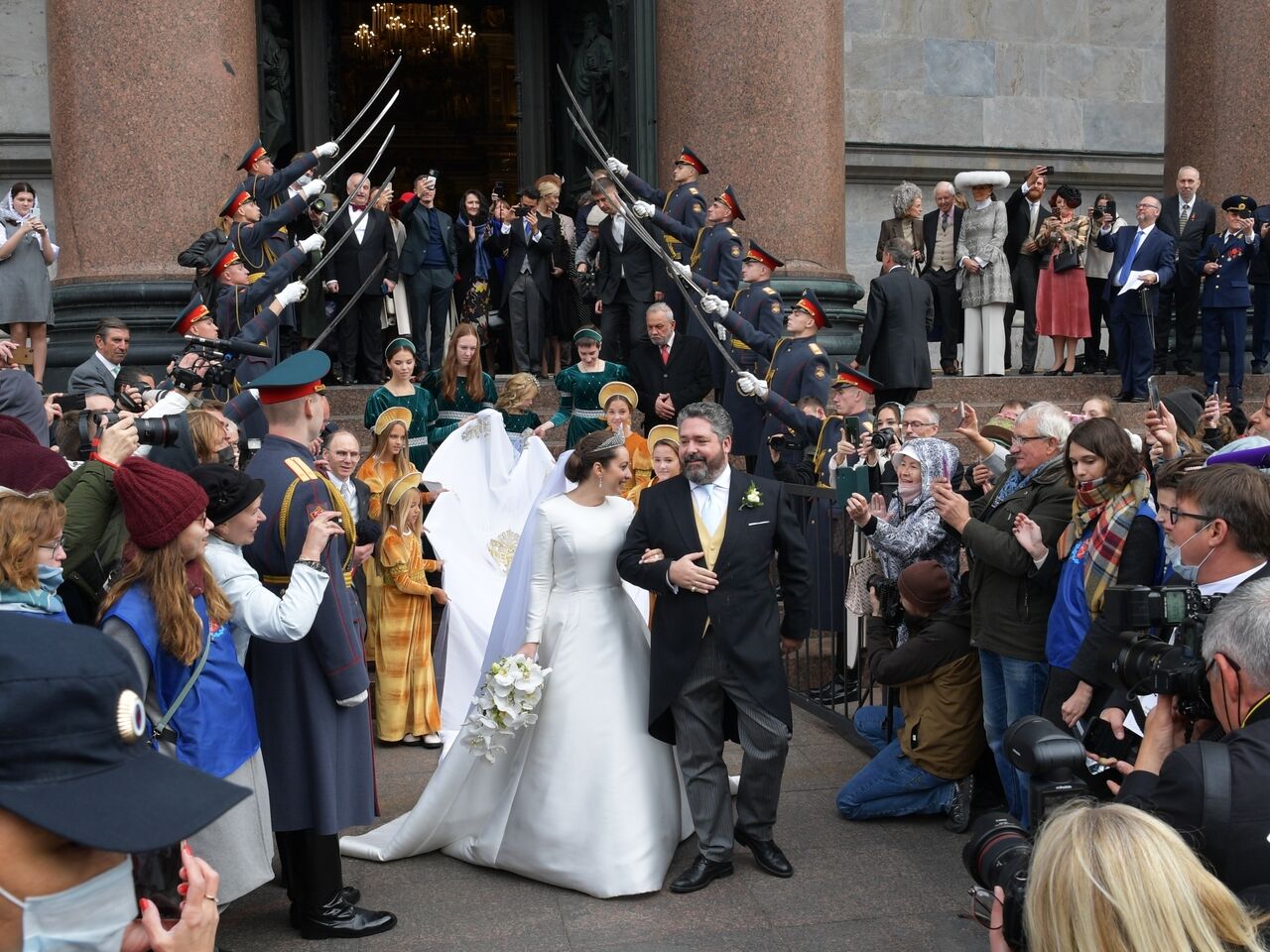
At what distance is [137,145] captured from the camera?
10773 millimetres

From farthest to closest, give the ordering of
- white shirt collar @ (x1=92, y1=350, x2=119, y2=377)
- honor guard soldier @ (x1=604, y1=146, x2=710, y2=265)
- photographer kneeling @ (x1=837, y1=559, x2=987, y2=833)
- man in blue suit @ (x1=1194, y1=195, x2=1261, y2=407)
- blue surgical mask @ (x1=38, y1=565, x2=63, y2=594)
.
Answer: man in blue suit @ (x1=1194, y1=195, x2=1261, y2=407)
honor guard soldier @ (x1=604, y1=146, x2=710, y2=265)
white shirt collar @ (x1=92, y1=350, x2=119, y2=377)
photographer kneeling @ (x1=837, y1=559, x2=987, y2=833)
blue surgical mask @ (x1=38, y1=565, x2=63, y2=594)

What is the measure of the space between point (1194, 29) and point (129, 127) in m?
10.1

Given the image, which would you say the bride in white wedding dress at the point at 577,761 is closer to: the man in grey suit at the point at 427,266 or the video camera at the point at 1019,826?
the video camera at the point at 1019,826

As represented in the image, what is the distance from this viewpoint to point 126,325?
10180 millimetres

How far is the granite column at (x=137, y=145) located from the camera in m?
10.7

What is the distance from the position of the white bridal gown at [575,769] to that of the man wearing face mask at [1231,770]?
2.87 meters

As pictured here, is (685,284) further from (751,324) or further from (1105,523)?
(1105,523)

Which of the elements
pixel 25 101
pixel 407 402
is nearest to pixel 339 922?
pixel 407 402

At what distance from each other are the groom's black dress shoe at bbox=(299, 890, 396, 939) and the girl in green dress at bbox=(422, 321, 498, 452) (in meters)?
5.39

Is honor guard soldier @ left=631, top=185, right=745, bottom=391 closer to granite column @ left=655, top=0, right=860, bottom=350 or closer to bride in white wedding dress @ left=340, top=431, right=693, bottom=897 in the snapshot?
granite column @ left=655, top=0, right=860, bottom=350

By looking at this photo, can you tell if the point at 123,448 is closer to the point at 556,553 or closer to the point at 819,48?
the point at 556,553

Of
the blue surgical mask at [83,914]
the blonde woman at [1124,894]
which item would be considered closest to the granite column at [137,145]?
the blue surgical mask at [83,914]

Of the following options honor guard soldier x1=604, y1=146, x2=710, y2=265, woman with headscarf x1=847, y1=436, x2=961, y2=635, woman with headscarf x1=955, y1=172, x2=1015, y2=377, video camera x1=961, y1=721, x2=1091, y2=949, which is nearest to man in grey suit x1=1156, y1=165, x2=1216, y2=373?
woman with headscarf x1=955, y1=172, x2=1015, y2=377

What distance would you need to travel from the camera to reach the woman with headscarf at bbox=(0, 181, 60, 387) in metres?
11.5
